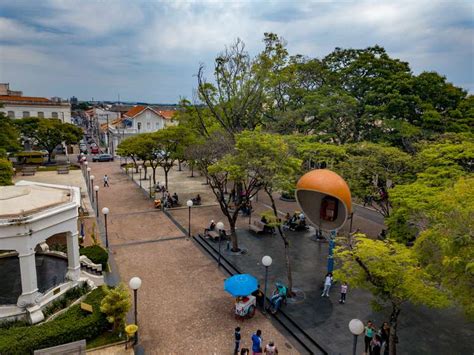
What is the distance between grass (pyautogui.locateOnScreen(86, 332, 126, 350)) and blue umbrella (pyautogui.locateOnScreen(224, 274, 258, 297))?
171 inches

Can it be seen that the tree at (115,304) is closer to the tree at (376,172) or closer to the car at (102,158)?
the tree at (376,172)

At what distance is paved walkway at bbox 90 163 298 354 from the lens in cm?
1252

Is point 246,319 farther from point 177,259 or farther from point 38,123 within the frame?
point 38,123

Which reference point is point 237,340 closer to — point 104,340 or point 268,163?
point 104,340

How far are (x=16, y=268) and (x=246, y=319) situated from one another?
1108cm

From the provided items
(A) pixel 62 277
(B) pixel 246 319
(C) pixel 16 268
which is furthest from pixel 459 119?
(C) pixel 16 268

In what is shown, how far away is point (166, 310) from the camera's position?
1427 centimetres

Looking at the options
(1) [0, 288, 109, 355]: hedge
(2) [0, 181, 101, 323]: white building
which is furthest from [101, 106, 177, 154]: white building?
(1) [0, 288, 109, 355]: hedge

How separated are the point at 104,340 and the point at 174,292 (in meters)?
4.01

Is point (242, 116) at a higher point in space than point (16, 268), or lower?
higher

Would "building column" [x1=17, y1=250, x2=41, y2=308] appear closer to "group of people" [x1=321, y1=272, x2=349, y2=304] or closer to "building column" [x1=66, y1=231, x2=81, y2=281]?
"building column" [x1=66, y1=231, x2=81, y2=281]

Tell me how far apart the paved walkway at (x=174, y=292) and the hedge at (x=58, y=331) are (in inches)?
70.4

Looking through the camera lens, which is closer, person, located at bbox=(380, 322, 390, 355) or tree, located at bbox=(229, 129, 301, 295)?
person, located at bbox=(380, 322, 390, 355)

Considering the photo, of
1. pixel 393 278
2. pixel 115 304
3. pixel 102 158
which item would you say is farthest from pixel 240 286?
pixel 102 158
